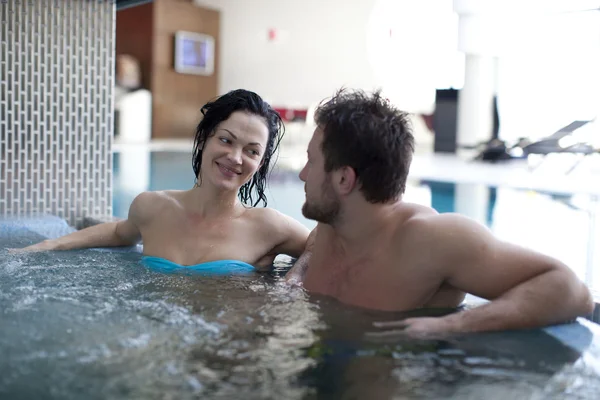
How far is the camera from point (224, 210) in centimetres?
307

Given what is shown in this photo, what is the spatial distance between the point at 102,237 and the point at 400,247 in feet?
6.04

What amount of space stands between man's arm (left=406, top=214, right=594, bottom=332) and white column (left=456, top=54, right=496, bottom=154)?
514 inches

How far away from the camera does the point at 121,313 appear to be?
2236 mm

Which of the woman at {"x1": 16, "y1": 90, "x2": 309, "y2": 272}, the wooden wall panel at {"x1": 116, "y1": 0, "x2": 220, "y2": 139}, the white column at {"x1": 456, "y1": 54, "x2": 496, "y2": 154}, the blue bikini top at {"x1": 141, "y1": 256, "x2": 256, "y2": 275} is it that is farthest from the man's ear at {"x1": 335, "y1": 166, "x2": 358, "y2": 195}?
the wooden wall panel at {"x1": 116, "y1": 0, "x2": 220, "y2": 139}

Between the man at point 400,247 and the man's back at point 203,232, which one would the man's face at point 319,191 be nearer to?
the man at point 400,247

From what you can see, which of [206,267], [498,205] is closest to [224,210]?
[206,267]

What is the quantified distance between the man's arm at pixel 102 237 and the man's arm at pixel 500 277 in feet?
5.34

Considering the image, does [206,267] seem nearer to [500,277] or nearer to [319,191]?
[319,191]

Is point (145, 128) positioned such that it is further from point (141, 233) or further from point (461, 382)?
point (461, 382)

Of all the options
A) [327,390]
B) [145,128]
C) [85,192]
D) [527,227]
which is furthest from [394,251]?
[145,128]

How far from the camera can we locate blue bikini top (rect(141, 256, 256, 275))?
2.88 meters

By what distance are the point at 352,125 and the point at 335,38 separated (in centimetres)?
1698

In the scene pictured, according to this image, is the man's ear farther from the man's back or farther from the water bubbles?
the man's back

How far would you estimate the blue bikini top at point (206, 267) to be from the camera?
288 centimetres
